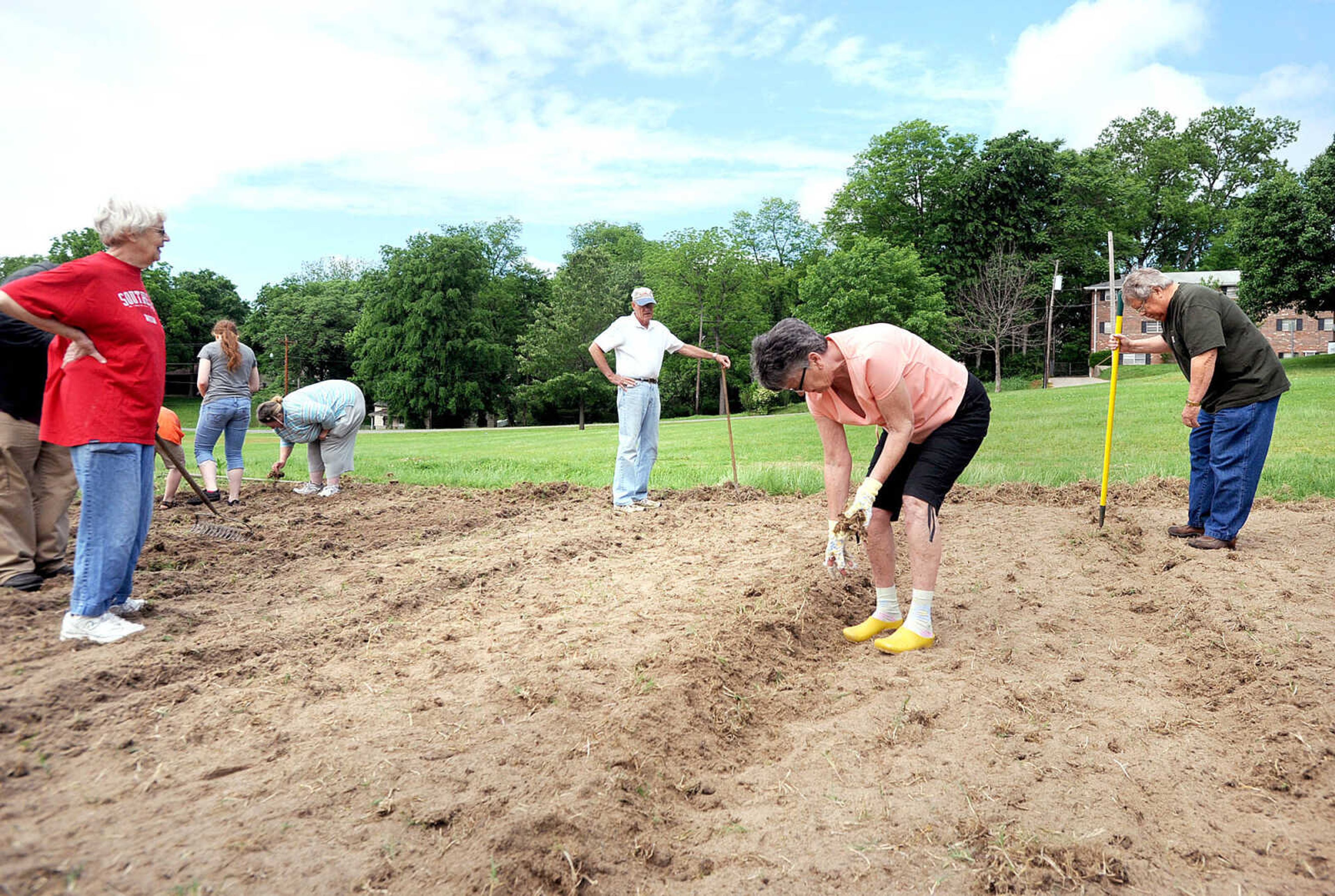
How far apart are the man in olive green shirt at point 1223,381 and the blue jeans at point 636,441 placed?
166 inches

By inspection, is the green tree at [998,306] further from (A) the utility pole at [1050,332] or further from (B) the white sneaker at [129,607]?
(B) the white sneaker at [129,607]

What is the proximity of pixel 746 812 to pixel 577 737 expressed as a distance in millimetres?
695

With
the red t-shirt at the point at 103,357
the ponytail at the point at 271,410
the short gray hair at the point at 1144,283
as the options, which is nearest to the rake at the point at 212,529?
the ponytail at the point at 271,410

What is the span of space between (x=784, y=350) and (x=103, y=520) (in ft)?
10.8

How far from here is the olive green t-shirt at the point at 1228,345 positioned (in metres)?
6.02

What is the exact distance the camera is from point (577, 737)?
123 inches

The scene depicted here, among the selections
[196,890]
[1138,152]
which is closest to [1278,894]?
[196,890]

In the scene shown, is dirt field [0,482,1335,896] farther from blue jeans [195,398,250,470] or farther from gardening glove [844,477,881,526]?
blue jeans [195,398,250,470]

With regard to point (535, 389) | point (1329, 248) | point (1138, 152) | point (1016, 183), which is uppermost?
point (1138, 152)

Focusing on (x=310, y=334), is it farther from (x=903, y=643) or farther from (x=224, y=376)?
(x=903, y=643)

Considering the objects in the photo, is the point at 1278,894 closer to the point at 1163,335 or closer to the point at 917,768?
the point at 917,768

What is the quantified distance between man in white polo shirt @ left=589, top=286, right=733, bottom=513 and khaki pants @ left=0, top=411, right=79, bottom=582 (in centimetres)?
432

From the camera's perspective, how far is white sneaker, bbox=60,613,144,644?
3936 millimetres

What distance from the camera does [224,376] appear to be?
8.45 m
